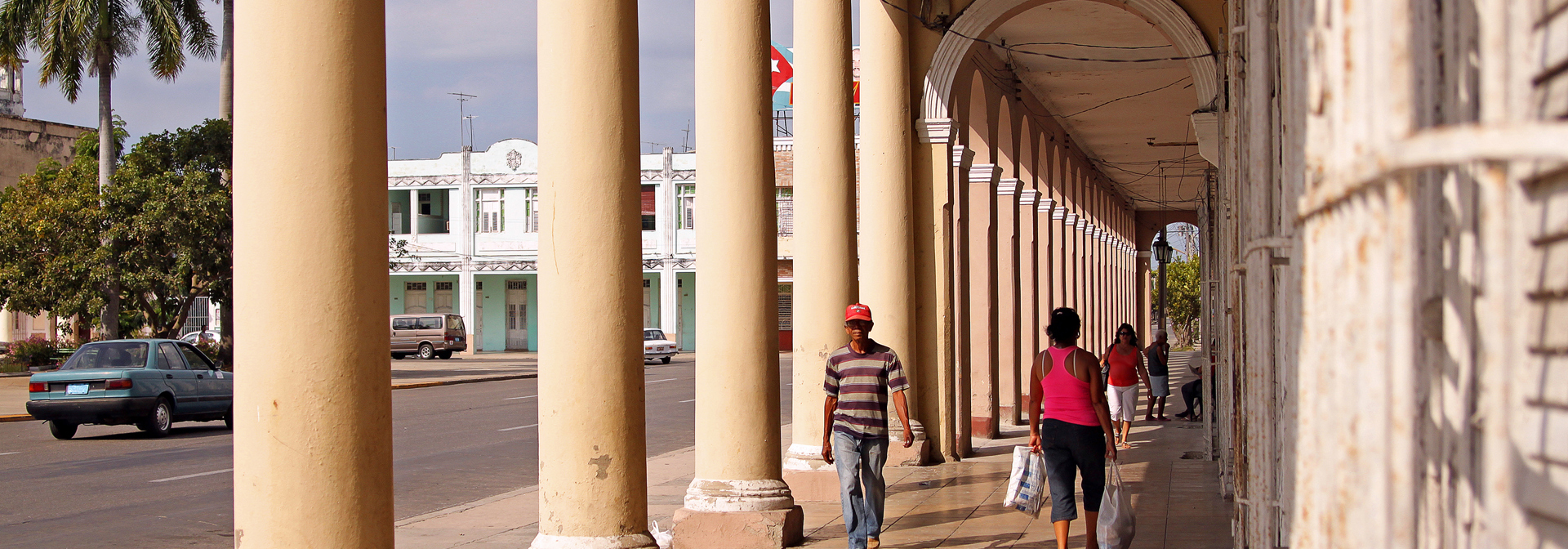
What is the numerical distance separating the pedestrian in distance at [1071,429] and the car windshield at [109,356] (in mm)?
13605

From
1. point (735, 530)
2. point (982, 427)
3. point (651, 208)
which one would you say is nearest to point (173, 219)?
point (982, 427)

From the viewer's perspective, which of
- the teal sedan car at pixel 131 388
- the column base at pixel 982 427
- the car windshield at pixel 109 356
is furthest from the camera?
the car windshield at pixel 109 356

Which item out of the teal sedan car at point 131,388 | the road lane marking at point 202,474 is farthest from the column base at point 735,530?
the teal sedan car at point 131,388

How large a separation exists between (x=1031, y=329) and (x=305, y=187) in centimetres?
1618

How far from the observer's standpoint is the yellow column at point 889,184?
11656 mm

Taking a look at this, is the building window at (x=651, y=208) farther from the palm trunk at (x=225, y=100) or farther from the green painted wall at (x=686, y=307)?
the palm trunk at (x=225, y=100)

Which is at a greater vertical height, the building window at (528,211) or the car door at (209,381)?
the building window at (528,211)

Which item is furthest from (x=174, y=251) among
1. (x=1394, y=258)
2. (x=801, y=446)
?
(x=1394, y=258)

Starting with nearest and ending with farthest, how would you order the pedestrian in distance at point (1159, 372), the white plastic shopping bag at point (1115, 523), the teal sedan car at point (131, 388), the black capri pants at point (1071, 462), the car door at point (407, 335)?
the white plastic shopping bag at point (1115, 523)
the black capri pants at point (1071, 462)
the teal sedan car at point (131, 388)
the pedestrian in distance at point (1159, 372)
the car door at point (407, 335)

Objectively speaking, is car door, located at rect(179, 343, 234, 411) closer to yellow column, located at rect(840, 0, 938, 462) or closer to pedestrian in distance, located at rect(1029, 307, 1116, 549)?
yellow column, located at rect(840, 0, 938, 462)

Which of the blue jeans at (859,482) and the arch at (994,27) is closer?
the blue jeans at (859,482)

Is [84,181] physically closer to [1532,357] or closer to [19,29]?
[19,29]

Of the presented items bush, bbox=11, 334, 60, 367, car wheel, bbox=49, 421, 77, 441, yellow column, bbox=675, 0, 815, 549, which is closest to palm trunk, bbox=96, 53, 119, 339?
bush, bbox=11, 334, 60, 367

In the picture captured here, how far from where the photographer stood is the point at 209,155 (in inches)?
1108
